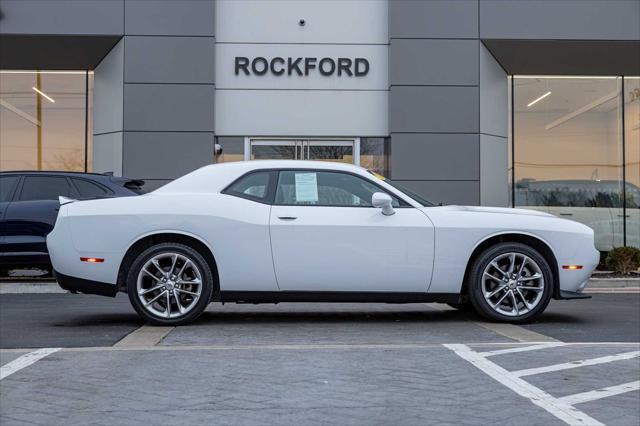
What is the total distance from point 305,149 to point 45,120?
5503mm

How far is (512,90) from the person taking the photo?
17391 millimetres

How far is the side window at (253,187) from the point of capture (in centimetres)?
739

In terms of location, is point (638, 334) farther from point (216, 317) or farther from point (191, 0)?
point (191, 0)

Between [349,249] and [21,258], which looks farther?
[21,258]

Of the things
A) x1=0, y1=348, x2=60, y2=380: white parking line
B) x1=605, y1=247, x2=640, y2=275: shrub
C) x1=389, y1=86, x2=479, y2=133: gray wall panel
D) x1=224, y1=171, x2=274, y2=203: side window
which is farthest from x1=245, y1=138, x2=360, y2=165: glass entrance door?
x1=0, y1=348, x2=60, y2=380: white parking line

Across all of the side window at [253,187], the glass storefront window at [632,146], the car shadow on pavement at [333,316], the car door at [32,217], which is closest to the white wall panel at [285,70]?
the car door at [32,217]

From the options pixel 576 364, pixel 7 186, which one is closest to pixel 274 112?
pixel 7 186

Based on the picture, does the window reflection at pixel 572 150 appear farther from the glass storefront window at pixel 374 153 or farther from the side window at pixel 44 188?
the side window at pixel 44 188

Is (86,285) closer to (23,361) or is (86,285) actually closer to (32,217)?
(23,361)

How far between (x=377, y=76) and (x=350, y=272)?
9.70 metres

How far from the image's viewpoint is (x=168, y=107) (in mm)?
15953

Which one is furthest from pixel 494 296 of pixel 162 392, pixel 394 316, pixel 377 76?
pixel 377 76

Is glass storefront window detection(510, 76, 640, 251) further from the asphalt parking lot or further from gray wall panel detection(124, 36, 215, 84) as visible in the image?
the asphalt parking lot

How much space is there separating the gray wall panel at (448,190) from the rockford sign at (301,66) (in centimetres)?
245
